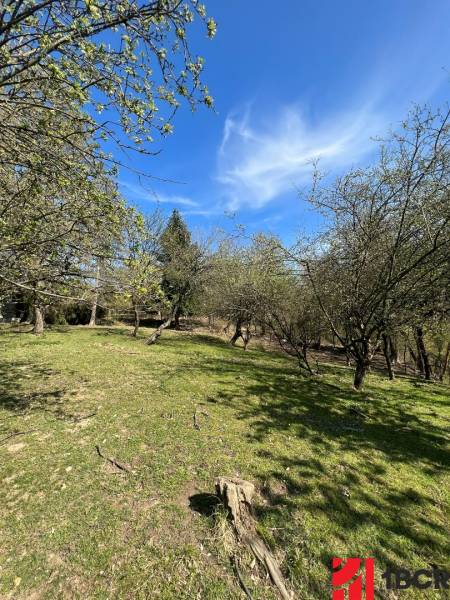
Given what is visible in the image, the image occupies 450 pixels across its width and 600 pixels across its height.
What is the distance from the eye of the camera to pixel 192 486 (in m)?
3.81

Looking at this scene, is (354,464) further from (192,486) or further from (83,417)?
(83,417)

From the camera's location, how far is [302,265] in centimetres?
816

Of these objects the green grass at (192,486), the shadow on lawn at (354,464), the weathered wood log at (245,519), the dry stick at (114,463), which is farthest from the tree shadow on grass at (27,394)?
the weathered wood log at (245,519)

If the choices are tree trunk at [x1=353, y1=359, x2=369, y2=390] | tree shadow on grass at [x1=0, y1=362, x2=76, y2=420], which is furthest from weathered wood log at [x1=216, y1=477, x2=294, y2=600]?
tree trunk at [x1=353, y1=359, x2=369, y2=390]

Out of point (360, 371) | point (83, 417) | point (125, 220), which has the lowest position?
point (83, 417)

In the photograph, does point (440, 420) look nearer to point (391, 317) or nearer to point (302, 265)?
point (391, 317)

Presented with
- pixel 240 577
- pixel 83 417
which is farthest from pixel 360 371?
pixel 83 417

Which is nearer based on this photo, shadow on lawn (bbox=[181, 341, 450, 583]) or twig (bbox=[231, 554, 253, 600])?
twig (bbox=[231, 554, 253, 600])

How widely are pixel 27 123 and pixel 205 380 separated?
7.41 meters

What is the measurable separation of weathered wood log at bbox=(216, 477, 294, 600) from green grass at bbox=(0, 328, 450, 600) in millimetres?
110

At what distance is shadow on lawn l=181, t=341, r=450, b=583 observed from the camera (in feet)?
10.6

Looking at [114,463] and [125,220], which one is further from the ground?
[125,220]

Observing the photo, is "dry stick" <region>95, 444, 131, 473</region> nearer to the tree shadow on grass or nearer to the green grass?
the green grass

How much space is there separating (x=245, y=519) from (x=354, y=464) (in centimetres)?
232
